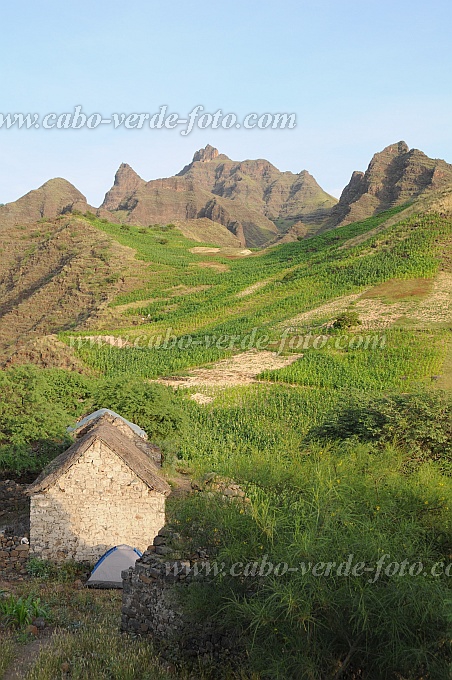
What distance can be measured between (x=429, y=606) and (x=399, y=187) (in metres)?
121

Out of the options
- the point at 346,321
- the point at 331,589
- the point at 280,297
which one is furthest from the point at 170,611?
the point at 280,297

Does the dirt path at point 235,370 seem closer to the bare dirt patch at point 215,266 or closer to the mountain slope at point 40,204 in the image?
the bare dirt patch at point 215,266

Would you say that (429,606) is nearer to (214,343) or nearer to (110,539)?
(110,539)

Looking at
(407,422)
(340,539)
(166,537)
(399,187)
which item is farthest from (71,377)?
(399,187)

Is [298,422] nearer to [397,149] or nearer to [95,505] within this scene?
[95,505]

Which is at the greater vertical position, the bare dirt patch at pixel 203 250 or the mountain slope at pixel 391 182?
the mountain slope at pixel 391 182

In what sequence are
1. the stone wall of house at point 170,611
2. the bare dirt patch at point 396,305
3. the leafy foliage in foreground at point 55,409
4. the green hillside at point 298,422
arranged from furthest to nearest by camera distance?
the bare dirt patch at point 396,305
the leafy foliage in foreground at point 55,409
the stone wall of house at point 170,611
the green hillside at point 298,422

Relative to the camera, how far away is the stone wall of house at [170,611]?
832cm

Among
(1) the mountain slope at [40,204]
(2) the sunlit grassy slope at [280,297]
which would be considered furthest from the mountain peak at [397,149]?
(1) the mountain slope at [40,204]

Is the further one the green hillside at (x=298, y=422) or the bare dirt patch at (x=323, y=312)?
the bare dirt patch at (x=323, y=312)

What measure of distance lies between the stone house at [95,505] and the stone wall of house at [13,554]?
0.44 m

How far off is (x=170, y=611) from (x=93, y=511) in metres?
6.47

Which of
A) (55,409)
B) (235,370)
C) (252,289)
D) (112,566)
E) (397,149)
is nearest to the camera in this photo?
(112,566)

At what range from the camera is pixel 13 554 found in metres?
15.2
